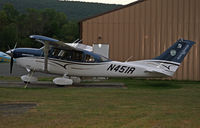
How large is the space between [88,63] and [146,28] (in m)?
6.32

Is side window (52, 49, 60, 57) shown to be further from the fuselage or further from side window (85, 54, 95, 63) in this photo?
side window (85, 54, 95, 63)

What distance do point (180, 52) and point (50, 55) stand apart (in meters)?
6.23

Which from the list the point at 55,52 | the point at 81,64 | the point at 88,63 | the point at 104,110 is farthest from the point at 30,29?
the point at 104,110

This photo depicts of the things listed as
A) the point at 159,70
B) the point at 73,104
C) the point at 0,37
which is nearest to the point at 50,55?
the point at 159,70

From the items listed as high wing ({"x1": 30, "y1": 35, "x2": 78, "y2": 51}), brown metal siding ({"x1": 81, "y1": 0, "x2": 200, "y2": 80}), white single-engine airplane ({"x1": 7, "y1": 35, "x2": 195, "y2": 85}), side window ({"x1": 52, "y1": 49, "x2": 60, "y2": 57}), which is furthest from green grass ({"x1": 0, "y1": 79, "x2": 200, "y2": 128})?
brown metal siding ({"x1": 81, "y1": 0, "x2": 200, "y2": 80})

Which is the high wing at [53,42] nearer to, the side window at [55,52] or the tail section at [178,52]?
the side window at [55,52]

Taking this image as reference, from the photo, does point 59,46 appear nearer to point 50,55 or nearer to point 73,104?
point 50,55

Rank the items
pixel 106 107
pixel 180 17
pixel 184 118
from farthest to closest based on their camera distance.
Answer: pixel 180 17, pixel 106 107, pixel 184 118

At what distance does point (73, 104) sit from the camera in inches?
434

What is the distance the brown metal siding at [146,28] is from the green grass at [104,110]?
8.19 metres

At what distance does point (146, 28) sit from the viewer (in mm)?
22109

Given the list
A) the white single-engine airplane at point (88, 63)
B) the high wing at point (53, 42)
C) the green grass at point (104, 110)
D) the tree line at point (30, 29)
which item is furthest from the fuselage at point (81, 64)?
the tree line at point (30, 29)

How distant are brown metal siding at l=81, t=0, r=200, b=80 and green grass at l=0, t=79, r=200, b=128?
26.9 feet

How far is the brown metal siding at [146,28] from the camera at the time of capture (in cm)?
2159
